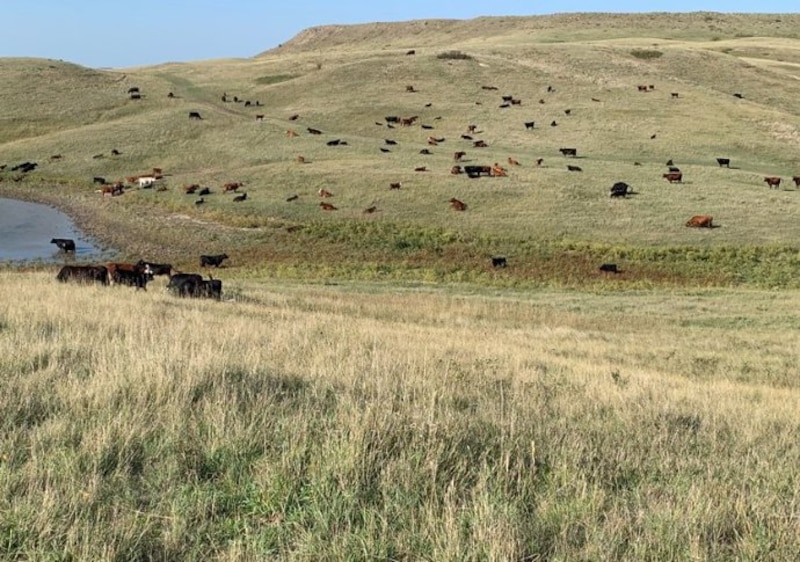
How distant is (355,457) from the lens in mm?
4863

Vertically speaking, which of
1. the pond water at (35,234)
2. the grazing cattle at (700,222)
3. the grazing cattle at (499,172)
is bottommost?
the pond water at (35,234)

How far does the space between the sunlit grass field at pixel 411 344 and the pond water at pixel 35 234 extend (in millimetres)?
1344

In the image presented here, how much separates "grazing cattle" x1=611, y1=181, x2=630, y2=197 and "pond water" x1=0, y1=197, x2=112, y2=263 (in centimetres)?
2801

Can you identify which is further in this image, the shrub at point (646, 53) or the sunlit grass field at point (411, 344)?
the shrub at point (646, 53)

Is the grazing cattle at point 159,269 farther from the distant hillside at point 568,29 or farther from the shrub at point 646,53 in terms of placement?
the distant hillside at point 568,29

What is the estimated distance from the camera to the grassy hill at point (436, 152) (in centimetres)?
3672

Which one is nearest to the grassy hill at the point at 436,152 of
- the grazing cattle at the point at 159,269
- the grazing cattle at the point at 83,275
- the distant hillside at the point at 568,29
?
the grazing cattle at the point at 159,269

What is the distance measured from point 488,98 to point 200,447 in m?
70.8

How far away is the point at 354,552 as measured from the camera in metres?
3.81

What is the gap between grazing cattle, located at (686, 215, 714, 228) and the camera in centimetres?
3775

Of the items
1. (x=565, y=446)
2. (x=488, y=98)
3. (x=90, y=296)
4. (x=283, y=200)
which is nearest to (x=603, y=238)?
(x=283, y=200)

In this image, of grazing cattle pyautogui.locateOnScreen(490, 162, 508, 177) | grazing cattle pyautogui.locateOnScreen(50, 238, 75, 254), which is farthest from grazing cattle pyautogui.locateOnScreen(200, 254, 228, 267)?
grazing cattle pyautogui.locateOnScreen(490, 162, 508, 177)

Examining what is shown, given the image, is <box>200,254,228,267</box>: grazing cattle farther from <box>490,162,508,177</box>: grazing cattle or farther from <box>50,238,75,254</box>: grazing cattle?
<box>490,162,508,177</box>: grazing cattle

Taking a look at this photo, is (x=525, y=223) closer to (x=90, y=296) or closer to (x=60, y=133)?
(x=90, y=296)
